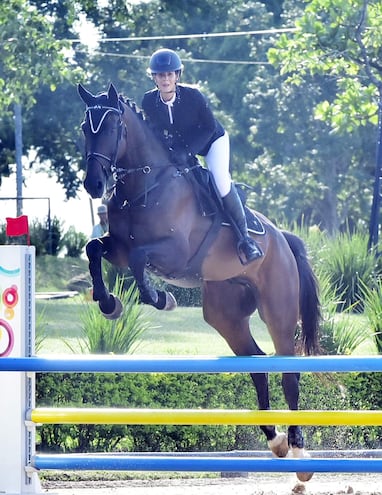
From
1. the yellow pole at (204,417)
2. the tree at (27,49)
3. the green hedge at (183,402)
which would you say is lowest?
the green hedge at (183,402)

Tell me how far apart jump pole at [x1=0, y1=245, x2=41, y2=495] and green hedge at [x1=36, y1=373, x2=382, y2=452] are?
7.32 feet

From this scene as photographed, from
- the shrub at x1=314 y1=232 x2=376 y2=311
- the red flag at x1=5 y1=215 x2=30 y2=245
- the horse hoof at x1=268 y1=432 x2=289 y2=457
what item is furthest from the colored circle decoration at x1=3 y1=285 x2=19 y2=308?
the shrub at x1=314 y1=232 x2=376 y2=311

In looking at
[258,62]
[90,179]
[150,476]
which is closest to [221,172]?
[90,179]

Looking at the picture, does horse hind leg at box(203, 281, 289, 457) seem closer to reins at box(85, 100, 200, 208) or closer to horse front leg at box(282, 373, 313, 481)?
horse front leg at box(282, 373, 313, 481)

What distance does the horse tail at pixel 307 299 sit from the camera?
A: 656 cm

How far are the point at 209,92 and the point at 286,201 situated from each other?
3781 millimetres

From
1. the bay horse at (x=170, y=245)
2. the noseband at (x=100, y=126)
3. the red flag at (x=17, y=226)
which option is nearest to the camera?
the red flag at (x=17, y=226)

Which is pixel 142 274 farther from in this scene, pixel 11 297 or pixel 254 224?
pixel 254 224

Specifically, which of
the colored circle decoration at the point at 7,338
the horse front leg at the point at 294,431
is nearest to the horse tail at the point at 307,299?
the horse front leg at the point at 294,431

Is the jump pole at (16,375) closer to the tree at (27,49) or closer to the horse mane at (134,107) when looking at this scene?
the horse mane at (134,107)

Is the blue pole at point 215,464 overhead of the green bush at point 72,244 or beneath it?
overhead

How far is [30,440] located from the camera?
16.1ft

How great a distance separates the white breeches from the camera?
575cm

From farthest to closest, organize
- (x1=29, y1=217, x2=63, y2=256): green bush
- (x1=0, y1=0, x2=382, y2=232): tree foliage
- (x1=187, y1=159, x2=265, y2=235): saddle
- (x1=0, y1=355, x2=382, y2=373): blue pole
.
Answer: (x1=0, y1=0, x2=382, y2=232): tree foliage, (x1=29, y1=217, x2=63, y2=256): green bush, (x1=187, y1=159, x2=265, y2=235): saddle, (x1=0, y1=355, x2=382, y2=373): blue pole
